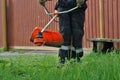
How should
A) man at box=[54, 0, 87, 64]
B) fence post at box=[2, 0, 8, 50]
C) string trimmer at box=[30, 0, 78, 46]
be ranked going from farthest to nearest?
fence post at box=[2, 0, 8, 50] < man at box=[54, 0, 87, 64] < string trimmer at box=[30, 0, 78, 46]

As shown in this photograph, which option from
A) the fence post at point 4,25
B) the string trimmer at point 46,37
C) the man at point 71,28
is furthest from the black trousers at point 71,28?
the fence post at point 4,25

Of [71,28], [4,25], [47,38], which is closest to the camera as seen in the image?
[47,38]

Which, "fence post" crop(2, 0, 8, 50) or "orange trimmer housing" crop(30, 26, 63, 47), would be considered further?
"fence post" crop(2, 0, 8, 50)

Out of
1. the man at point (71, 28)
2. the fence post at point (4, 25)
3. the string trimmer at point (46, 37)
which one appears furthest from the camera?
the fence post at point (4, 25)

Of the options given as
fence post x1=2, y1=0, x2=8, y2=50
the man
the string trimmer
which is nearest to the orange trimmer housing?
the string trimmer

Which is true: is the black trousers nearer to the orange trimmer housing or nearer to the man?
the man

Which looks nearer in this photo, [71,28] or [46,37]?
[46,37]

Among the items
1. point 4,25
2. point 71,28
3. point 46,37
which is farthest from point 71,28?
point 4,25

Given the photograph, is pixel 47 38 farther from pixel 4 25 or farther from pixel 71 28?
pixel 4 25

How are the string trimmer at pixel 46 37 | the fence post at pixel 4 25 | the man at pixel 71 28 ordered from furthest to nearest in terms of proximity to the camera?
the fence post at pixel 4 25 → the man at pixel 71 28 → the string trimmer at pixel 46 37

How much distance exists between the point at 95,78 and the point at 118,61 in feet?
2.64

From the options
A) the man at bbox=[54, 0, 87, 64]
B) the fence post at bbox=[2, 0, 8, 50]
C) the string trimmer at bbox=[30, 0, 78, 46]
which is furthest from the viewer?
the fence post at bbox=[2, 0, 8, 50]

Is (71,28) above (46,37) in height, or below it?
above

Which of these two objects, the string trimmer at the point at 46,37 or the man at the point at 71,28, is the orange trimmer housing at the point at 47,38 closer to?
the string trimmer at the point at 46,37
